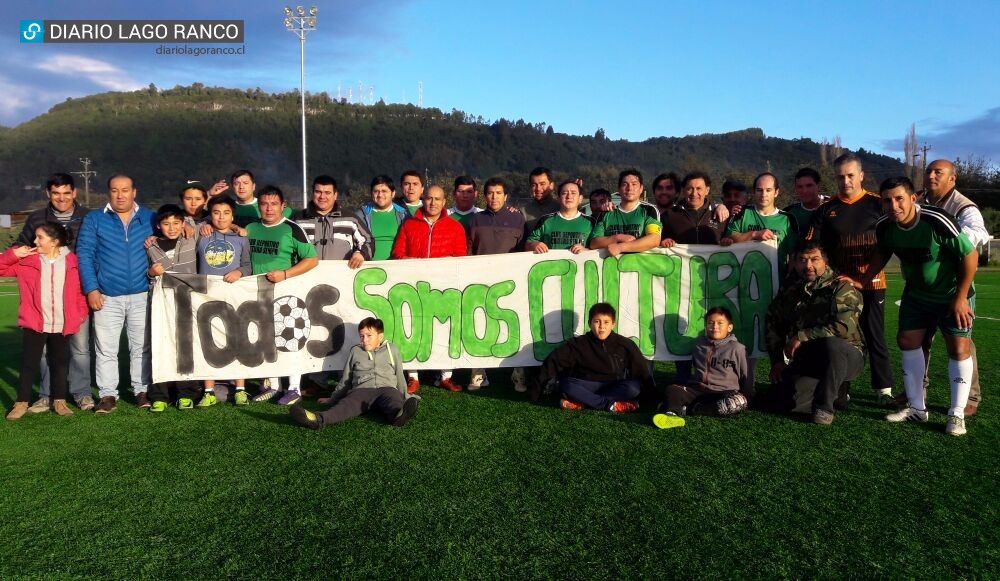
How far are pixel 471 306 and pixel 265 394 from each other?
2080 millimetres

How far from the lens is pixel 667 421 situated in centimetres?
490

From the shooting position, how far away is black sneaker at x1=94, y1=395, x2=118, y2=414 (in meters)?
5.65

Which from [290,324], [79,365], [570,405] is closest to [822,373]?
[570,405]

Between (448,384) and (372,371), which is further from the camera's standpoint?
(448,384)

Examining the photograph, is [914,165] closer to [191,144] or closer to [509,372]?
[509,372]

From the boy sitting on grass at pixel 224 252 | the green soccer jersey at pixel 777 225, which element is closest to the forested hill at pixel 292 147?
the green soccer jersey at pixel 777 225

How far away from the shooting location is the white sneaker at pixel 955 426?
4621 millimetres

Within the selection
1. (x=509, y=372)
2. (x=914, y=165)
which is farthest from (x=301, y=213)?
(x=914, y=165)

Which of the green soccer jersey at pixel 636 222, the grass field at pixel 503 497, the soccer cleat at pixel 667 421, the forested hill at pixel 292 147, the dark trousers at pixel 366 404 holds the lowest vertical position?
the grass field at pixel 503 497

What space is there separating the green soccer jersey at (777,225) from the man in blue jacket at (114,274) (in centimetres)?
537

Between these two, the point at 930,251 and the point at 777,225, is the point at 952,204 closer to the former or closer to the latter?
the point at 930,251

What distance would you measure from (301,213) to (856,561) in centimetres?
593

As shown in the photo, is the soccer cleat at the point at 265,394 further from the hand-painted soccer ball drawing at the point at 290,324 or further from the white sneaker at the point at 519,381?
the white sneaker at the point at 519,381

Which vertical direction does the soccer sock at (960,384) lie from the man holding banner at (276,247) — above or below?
below
